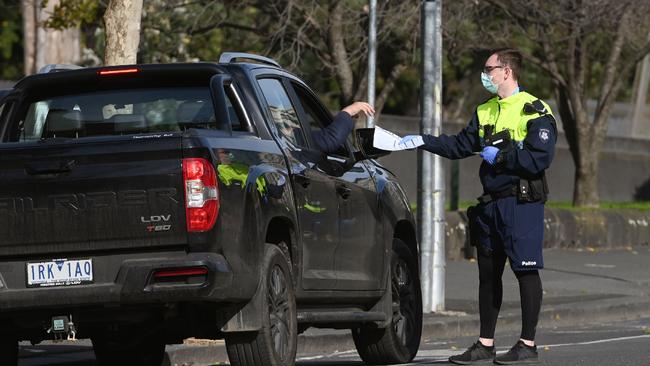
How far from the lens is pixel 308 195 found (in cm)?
830

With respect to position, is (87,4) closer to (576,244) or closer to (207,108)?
(576,244)

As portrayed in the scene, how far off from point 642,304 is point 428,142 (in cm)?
606

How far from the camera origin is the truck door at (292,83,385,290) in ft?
28.9

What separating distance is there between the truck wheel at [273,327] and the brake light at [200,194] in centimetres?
51

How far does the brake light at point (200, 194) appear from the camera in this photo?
23.2ft

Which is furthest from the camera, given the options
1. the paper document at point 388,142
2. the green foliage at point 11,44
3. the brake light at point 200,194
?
the green foliage at point 11,44

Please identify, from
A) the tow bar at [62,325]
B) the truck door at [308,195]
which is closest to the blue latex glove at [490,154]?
the truck door at [308,195]

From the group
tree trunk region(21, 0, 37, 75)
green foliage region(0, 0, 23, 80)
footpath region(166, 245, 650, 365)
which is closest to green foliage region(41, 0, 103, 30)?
footpath region(166, 245, 650, 365)

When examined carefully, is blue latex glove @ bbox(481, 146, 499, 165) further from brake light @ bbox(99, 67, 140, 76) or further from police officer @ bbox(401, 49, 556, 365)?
brake light @ bbox(99, 67, 140, 76)

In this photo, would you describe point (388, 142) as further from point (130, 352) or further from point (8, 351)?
point (8, 351)

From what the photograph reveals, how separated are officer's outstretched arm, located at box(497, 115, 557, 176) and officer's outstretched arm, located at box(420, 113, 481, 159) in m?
0.39

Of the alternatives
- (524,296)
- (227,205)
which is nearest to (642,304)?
(524,296)

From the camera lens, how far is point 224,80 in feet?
26.6

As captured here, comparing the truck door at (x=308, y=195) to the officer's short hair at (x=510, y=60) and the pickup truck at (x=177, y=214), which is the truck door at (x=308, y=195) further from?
the officer's short hair at (x=510, y=60)
